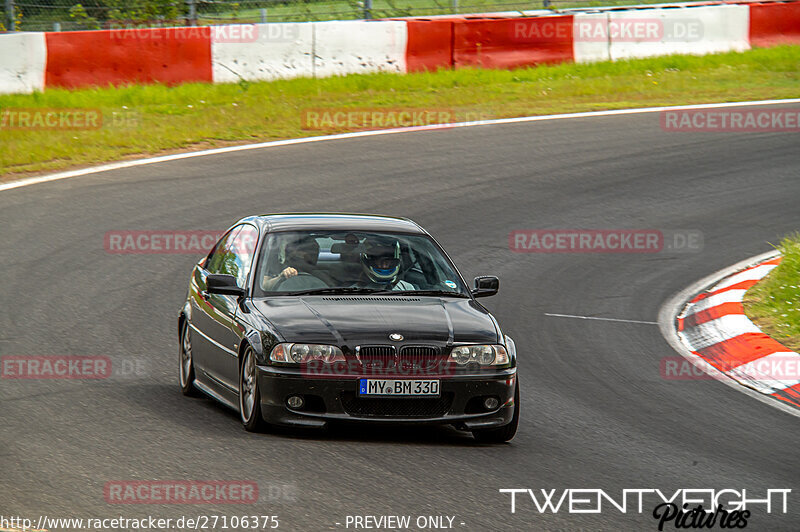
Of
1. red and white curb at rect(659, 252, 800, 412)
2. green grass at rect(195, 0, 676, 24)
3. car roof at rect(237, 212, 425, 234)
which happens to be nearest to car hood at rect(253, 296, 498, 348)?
car roof at rect(237, 212, 425, 234)

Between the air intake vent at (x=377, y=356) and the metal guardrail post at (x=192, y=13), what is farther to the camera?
the metal guardrail post at (x=192, y=13)

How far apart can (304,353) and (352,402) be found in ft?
1.28

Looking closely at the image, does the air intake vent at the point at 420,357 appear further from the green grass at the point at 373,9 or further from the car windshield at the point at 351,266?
the green grass at the point at 373,9

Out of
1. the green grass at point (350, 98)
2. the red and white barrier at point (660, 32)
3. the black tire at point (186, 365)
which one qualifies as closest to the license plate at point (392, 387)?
the black tire at point (186, 365)

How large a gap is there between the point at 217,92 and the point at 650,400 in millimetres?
13482

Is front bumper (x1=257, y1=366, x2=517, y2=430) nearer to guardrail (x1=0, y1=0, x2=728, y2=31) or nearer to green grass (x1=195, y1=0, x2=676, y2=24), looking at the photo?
guardrail (x1=0, y1=0, x2=728, y2=31)

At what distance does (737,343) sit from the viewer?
10.1 metres

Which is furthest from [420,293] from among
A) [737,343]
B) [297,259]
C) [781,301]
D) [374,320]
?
[781,301]

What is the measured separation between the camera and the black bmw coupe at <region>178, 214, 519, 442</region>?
707 cm

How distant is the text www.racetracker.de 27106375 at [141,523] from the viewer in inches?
214

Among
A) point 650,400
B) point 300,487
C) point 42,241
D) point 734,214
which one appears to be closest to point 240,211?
point 42,241

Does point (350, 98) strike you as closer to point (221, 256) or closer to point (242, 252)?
point (221, 256)

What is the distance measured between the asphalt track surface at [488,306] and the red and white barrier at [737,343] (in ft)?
1.29

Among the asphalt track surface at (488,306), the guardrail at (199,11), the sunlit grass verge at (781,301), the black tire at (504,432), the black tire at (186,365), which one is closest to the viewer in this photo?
the asphalt track surface at (488,306)
